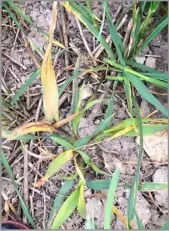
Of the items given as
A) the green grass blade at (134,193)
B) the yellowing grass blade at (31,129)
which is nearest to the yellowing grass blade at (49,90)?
the yellowing grass blade at (31,129)

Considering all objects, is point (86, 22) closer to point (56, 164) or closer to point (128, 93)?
point (128, 93)

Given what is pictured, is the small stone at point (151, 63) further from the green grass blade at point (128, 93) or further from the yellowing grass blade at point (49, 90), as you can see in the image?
the yellowing grass blade at point (49, 90)

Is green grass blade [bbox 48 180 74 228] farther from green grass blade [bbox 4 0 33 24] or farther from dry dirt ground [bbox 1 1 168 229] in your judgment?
green grass blade [bbox 4 0 33 24]

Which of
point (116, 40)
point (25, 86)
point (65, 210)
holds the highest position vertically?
point (116, 40)

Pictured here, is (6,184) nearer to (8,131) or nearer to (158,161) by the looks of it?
(8,131)

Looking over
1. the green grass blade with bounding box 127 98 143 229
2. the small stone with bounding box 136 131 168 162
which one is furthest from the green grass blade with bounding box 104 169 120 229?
the small stone with bounding box 136 131 168 162

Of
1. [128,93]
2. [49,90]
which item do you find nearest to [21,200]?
[49,90]
